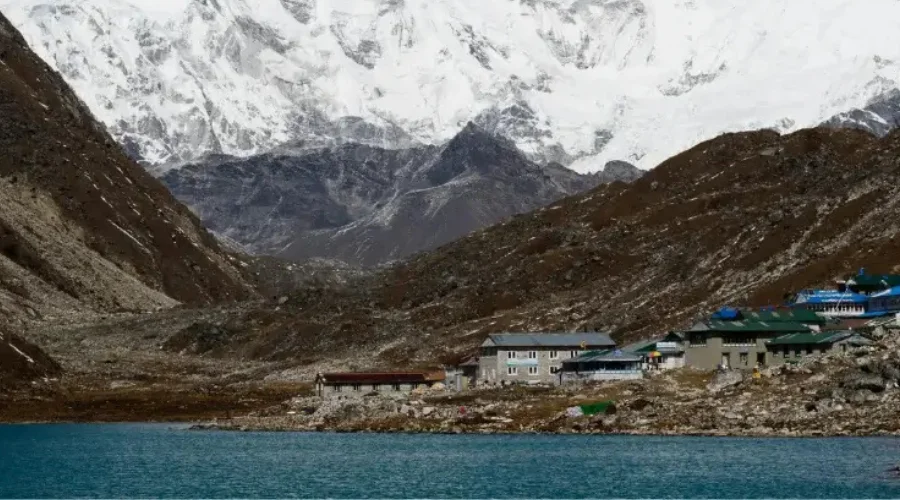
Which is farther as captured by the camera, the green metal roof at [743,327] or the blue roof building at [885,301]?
the blue roof building at [885,301]

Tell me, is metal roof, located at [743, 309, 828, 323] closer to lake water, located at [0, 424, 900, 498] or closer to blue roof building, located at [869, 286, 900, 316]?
blue roof building, located at [869, 286, 900, 316]

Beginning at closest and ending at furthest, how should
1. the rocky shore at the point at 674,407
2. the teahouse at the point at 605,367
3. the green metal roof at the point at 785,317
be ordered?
the rocky shore at the point at 674,407 → the teahouse at the point at 605,367 → the green metal roof at the point at 785,317

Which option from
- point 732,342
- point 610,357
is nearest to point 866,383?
point 732,342

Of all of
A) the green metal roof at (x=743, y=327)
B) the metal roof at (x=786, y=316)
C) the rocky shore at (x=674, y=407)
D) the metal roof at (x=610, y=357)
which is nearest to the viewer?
the rocky shore at (x=674, y=407)

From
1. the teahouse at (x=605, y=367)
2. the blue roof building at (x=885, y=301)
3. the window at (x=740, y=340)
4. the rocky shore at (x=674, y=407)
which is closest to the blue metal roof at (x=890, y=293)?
the blue roof building at (x=885, y=301)

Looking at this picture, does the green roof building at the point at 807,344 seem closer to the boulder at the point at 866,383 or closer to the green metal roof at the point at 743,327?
the green metal roof at the point at 743,327

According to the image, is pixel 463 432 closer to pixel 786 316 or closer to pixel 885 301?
pixel 786 316

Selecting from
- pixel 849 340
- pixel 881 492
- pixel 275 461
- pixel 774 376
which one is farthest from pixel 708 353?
pixel 881 492
